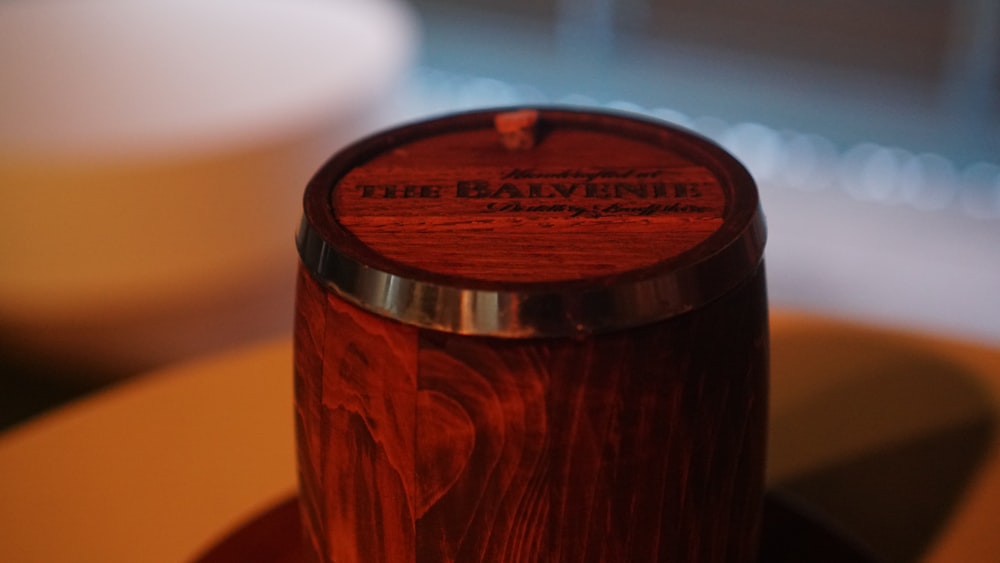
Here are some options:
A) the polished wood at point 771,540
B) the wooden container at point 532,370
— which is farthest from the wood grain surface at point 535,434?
the polished wood at point 771,540

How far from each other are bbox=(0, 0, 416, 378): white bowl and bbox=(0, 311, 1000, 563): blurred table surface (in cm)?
59

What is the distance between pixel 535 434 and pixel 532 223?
113mm

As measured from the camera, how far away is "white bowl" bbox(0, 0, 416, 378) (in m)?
1.42

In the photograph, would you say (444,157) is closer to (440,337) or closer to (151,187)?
(440,337)

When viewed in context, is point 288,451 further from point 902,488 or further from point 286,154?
point 286,154

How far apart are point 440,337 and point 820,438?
418 mm

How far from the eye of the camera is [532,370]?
1.59 ft

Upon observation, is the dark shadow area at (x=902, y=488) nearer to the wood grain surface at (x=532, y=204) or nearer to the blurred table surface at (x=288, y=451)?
the blurred table surface at (x=288, y=451)

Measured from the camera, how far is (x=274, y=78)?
Answer: 1644 mm

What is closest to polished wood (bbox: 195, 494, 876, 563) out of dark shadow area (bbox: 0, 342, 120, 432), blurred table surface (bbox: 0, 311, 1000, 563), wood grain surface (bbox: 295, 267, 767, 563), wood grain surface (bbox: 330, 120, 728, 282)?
blurred table surface (bbox: 0, 311, 1000, 563)

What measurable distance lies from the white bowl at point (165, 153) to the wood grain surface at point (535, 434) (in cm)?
95

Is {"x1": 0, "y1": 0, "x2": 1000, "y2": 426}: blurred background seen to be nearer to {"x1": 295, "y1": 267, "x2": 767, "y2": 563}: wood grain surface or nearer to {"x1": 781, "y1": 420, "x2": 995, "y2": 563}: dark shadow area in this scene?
{"x1": 781, "y1": 420, "x2": 995, "y2": 563}: dark shadow area

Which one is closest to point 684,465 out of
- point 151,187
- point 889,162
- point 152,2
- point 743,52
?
point 151,187

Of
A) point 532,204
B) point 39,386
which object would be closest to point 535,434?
point 532,204
